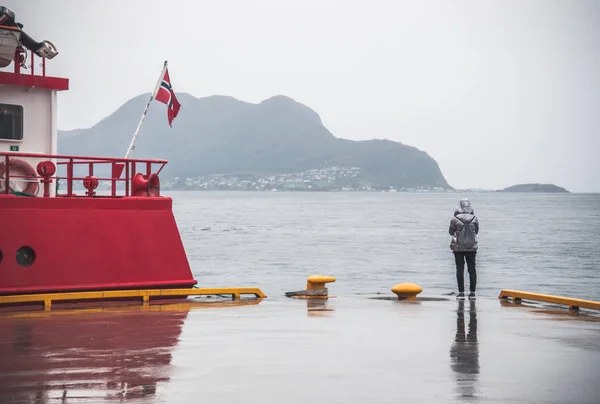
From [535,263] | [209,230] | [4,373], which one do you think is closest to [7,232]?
[4,373]

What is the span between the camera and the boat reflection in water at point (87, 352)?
8256 mm

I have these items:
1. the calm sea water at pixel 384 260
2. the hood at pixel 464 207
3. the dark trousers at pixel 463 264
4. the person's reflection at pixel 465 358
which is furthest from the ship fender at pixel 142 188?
the calm sea water at pixel 384 260

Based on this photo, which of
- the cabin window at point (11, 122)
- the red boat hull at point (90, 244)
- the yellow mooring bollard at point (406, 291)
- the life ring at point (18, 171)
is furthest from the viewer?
the yellow mooring bollard at point (406, 291)

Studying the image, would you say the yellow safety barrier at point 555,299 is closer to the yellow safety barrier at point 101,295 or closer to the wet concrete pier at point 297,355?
the wet concrete pier at point 297,355

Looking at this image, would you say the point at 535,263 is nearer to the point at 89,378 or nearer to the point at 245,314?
the point at 245,314

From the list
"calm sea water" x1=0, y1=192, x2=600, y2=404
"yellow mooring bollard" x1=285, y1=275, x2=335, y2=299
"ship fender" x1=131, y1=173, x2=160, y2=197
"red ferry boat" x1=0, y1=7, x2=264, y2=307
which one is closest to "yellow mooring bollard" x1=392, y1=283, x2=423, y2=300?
"calm sea water" x1=0, y1=192, x2=600, y2=404

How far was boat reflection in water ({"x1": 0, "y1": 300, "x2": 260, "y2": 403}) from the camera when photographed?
8256mm

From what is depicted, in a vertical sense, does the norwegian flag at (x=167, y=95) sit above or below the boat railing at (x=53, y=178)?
above

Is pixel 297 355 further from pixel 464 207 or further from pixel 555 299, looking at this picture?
pixel 464 207

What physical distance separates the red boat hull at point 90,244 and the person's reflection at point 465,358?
5.47m

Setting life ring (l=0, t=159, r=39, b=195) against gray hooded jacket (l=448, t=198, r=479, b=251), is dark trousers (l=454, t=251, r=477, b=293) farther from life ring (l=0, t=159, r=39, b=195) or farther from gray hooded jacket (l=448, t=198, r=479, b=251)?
life ring (l=0, t=159, r=39, b=195)

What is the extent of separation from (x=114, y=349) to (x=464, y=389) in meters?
4.32

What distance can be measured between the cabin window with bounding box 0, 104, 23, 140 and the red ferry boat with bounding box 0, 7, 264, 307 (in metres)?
0.02

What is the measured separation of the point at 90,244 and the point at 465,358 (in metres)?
7.49
